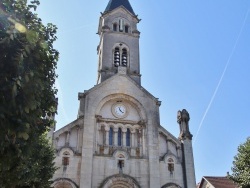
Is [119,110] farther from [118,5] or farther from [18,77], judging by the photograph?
[18,77]

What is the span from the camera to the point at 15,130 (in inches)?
297

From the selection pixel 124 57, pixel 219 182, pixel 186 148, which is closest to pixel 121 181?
pixel 186 148

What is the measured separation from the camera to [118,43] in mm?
34469

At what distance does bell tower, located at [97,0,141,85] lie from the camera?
32812 millimetres

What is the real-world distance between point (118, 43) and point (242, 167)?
64.2 feet

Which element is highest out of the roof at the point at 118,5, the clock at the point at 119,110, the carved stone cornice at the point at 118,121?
the roof at the point at 118,5

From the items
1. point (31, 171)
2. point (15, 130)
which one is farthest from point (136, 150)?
point (15, 130)

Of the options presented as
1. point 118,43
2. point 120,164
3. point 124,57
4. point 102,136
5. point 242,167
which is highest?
point 118,43

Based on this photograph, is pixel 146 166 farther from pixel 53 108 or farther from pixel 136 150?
pixel 53 108

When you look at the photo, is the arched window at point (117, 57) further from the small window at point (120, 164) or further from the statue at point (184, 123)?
the small window at point (120, 164)

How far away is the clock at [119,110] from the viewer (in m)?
28.2

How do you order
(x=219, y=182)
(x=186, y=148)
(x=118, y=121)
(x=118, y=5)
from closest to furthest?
(x=186, y=148), (x=118, y=121), (x=219, y=182), (x=118, y=5)

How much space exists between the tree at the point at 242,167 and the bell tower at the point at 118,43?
44.8 feet

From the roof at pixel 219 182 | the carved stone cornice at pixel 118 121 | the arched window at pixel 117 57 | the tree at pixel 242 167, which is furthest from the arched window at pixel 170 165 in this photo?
the arched window at pixel 117 57
